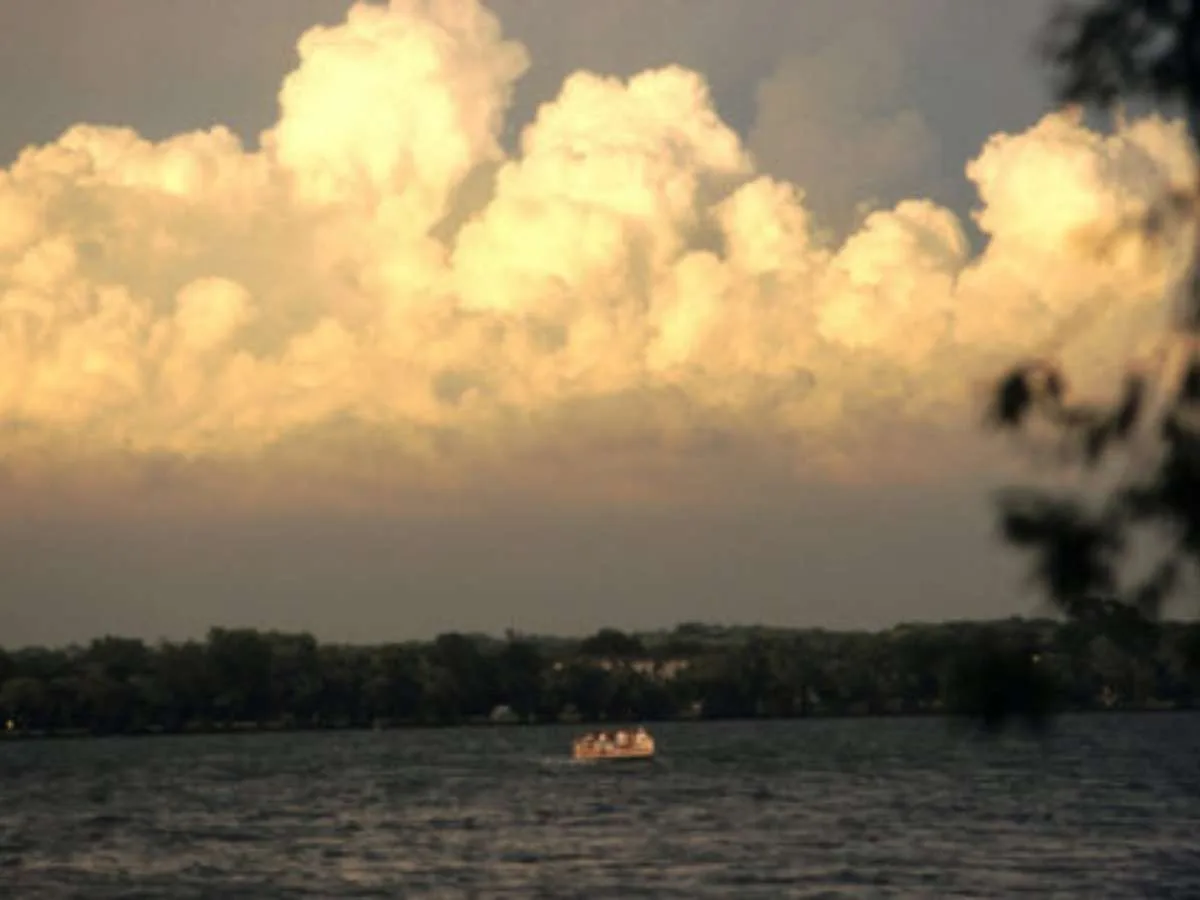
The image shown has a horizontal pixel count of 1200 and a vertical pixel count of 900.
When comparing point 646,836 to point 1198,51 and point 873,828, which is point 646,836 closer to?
point 873,828

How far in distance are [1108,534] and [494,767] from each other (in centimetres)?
15725

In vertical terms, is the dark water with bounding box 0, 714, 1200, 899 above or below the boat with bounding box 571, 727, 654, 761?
below

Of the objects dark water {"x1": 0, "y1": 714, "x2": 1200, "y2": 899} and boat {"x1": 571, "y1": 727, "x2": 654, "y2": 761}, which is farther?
boat {"x1": 571, "y1": 727, "x2": 654, "y2": 761}

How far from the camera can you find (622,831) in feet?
304

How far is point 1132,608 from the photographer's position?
37.0 ft

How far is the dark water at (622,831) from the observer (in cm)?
7081

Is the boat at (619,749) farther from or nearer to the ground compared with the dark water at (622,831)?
farther from the ground

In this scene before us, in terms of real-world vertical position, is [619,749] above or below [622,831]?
above

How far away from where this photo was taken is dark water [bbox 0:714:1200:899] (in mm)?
70812

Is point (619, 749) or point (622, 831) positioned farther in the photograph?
point (619, 749)

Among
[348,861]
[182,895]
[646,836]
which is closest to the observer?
[182,895]

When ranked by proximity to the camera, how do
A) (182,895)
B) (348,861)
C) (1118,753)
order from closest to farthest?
(182,895), (348,861), (1118,753)

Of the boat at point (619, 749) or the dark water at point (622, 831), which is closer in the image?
the dark water at point (622, 831)

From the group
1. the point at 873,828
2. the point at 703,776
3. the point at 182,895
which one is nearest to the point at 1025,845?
the point at 873,828
